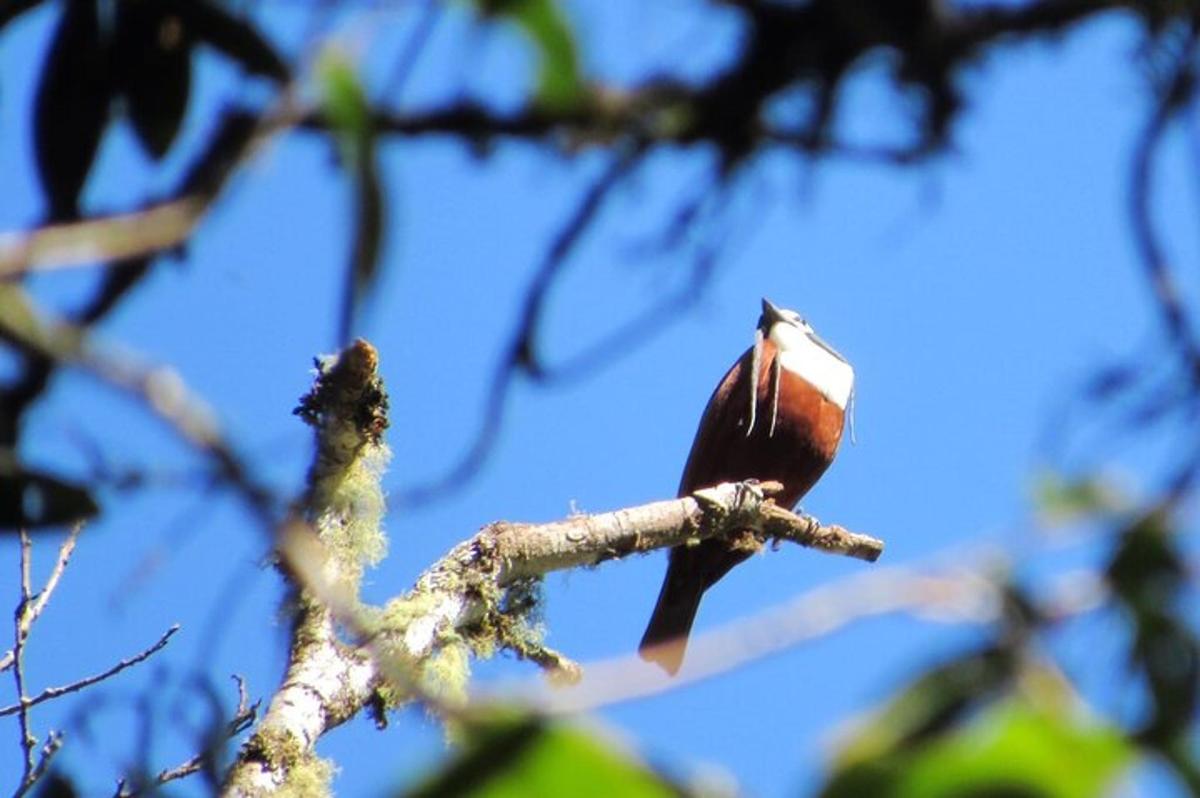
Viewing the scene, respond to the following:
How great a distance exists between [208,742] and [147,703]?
0.64 feet

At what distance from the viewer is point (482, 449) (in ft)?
3.12

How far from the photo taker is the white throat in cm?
588

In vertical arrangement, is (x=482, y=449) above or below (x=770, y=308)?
below

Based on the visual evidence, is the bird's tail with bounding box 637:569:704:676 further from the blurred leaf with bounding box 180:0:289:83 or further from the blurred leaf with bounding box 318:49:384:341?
the blurred leaf with bounding box 318:49:384:341

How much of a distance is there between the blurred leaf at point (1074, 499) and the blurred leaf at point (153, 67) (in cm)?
71

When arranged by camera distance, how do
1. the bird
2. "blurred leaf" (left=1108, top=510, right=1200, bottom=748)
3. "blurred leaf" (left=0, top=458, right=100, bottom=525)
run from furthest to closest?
the bird
"blurred leaf" (left=0, top=458, right=100, bottom=525)
"blurred leaf" (left=1108, top=510, right=1200, bottom=748)

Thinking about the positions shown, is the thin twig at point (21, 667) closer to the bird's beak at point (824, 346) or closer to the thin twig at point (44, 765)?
the thin twig at point (44, 765)

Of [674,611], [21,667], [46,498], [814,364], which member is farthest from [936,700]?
[814,364]

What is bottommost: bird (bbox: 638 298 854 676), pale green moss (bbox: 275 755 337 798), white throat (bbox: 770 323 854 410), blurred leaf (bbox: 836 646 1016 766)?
blurred leaf (bbox: 836 646 1016 766)

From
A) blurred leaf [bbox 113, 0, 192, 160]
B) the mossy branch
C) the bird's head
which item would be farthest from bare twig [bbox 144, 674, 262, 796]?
the bird's head

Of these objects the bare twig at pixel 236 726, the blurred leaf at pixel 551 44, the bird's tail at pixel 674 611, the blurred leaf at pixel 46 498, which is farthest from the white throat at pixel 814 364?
the blurred leaf at pixel 551 44

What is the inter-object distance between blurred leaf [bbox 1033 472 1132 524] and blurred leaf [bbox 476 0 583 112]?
319 millimetres

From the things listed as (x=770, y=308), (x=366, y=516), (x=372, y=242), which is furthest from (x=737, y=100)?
(x=770, y=308)

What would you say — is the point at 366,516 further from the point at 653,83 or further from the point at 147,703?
the point at 653,83
